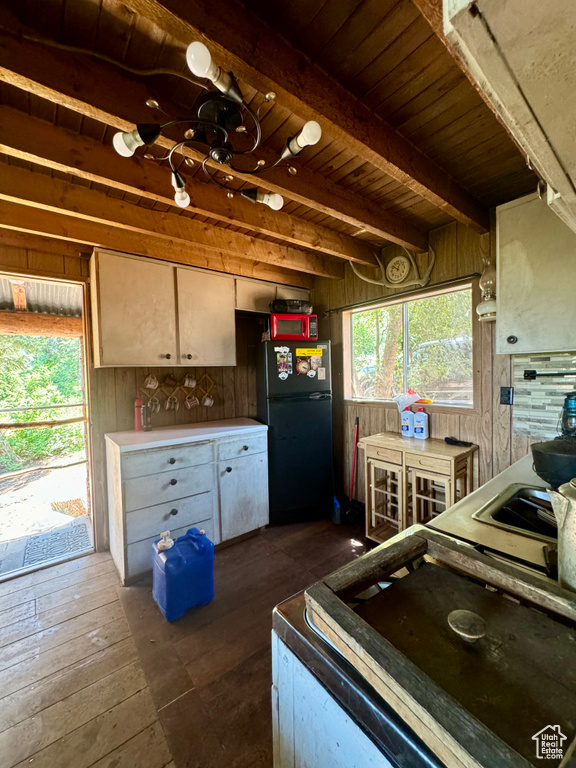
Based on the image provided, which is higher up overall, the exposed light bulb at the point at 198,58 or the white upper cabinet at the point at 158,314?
the exposed light bulb at the point at 198,58

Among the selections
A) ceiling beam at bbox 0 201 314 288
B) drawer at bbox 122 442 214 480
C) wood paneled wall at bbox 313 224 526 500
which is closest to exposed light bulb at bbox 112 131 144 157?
ceiling beam at bbox 0 201 314 288

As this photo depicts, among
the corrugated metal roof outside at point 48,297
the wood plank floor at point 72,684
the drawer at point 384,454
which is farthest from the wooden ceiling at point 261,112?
the wood plank floor at point 72,684

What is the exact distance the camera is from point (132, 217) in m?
2.06

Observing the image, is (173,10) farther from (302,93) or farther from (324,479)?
(324,479)

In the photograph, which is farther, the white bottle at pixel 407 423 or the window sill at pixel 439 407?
the white bottle at pixel 407 423

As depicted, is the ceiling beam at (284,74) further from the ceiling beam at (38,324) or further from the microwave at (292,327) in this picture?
the ceiling beam at (38,324)

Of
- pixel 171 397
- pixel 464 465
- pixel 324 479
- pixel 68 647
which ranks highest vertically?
pixel 171 397

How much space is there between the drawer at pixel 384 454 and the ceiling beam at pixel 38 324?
2630 millimetres

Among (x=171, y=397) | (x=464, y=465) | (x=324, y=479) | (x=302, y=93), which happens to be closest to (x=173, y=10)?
(x=302, y=93)

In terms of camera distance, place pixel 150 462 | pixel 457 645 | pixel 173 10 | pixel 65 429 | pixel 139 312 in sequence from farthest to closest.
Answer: pixel 65 429, pixel 139 312, pixel 150 462, pixel 173 10, pixel 457 645

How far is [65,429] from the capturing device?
2.70 m

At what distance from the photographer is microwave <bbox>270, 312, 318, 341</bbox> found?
293 centimetres

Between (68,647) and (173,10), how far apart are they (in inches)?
108

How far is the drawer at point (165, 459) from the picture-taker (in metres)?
2.16
